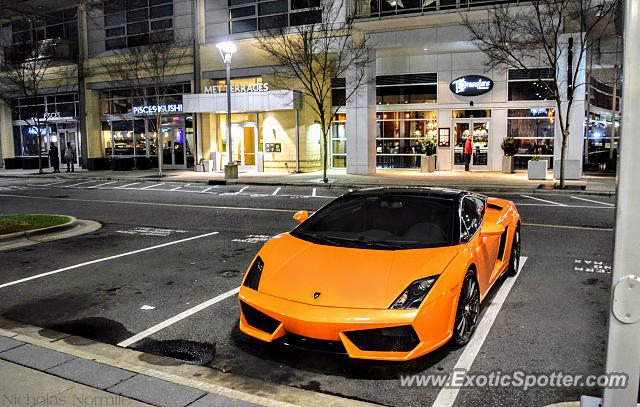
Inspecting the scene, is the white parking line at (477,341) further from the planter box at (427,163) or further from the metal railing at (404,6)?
the planter box at (427,163)

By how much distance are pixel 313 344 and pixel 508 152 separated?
74.7 feet

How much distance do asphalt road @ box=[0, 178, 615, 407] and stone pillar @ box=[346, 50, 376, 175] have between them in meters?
13.1

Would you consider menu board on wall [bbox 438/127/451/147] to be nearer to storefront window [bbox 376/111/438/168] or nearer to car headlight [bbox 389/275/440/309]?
storefront window [bbox 376/111/438/168]

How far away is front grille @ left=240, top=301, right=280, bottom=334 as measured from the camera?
4293 mm

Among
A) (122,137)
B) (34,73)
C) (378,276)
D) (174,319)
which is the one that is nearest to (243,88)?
(122,137)

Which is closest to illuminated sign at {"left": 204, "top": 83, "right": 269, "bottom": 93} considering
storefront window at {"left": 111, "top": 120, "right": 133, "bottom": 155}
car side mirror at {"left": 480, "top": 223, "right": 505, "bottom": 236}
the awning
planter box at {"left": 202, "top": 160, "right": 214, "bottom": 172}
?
the awning

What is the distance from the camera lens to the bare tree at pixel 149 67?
96.1 feet

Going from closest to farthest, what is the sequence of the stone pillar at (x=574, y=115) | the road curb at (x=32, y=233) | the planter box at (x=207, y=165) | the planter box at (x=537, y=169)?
1. the road curb at (x=32, y=233)
2. the stone pillar at (x=574, y=115)
3. the planter box at (x=537, y=169)
4. the planter box at (x=207, y=165)

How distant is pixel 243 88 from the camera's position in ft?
92.6

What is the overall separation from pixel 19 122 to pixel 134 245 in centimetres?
3627

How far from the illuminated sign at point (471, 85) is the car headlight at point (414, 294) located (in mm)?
23747

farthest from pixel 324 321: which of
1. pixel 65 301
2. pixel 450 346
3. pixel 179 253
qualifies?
pixel 179 253

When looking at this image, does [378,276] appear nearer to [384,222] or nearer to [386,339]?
[386,339]

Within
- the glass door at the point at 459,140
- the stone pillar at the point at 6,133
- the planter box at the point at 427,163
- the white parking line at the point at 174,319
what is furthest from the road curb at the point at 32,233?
the stone pillar at the point at 6,133
